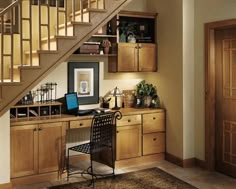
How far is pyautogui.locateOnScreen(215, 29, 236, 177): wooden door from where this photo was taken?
490 centimetres

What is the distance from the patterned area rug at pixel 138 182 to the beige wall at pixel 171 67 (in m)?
0.69

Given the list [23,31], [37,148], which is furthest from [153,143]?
[23,31]

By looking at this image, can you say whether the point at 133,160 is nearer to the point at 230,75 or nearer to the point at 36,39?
the point at 230,75

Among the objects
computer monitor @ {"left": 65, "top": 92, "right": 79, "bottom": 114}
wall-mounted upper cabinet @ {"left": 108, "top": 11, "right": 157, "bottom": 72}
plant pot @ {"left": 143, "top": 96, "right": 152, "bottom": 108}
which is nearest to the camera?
computer monitor @ {"left": 65, "top": 92, "right": 79, "bottom": 114}

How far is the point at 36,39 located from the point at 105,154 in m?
1.99

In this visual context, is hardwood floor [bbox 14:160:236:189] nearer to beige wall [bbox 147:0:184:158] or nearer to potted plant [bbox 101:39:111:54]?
beige wall [bbox 147:0:184:158]

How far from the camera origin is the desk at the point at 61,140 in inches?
181

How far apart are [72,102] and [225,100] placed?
2.30m

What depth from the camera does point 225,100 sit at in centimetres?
502

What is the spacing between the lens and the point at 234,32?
4.84 meters

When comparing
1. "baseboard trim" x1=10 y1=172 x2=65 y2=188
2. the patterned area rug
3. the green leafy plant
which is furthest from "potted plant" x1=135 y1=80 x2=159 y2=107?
"baseboard trim" x1=10 y1=172 x2=65 y2=188

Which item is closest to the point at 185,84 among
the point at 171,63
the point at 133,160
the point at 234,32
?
the point at 171,63

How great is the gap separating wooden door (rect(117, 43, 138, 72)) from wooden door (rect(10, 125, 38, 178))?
1776 mm

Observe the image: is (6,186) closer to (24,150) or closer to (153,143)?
(24,150)
